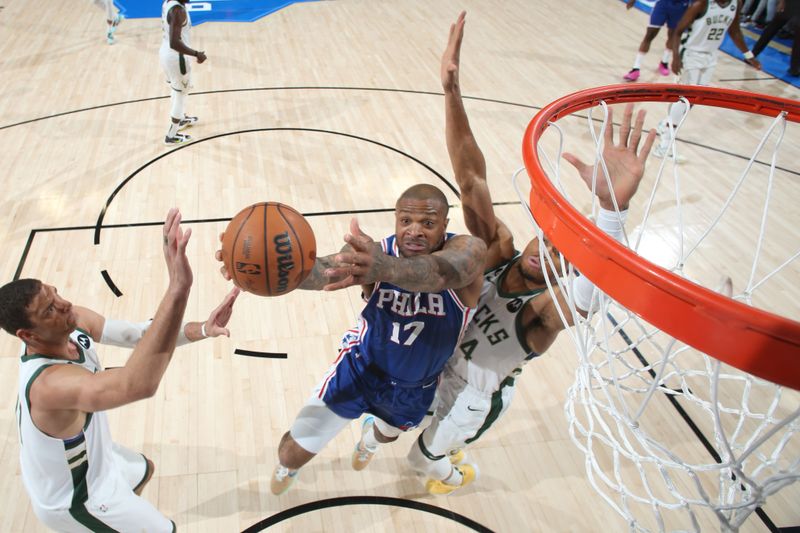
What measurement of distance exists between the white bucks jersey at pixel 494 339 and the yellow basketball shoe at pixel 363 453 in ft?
2.26

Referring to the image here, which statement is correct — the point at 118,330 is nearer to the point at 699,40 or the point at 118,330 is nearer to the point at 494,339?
the point at 494,339

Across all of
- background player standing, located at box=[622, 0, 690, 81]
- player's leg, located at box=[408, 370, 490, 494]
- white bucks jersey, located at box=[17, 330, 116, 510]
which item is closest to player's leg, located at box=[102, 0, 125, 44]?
background player standing, located at box=[622, 0, 690, 81]

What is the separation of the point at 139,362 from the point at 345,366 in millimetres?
1117

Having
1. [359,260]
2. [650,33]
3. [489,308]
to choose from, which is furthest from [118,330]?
[650,33]

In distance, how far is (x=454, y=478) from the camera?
3340 mm

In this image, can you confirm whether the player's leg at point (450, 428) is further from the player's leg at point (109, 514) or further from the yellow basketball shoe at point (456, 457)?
the player's leg at point (109, 514)

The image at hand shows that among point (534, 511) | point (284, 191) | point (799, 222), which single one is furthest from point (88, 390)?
point (799, 222)

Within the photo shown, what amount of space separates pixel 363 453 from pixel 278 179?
335cm

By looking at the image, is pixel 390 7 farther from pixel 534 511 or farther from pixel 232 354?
pixel 534 511

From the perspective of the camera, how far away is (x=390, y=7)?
37.0 ft

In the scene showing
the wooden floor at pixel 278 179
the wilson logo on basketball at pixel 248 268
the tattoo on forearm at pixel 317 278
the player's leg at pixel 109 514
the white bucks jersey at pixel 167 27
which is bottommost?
the wooden floor at pixel 278 179

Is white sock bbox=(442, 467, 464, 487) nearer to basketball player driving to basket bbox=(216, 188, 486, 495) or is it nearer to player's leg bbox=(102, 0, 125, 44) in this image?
basketball player driving to basket bbox=(216, 188, 486, 495)

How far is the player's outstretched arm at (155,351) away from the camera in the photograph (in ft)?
6.33

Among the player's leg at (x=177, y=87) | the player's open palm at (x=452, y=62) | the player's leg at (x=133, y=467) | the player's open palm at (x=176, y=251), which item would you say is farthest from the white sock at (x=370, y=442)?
the player's leg at (x=177, y=87)
